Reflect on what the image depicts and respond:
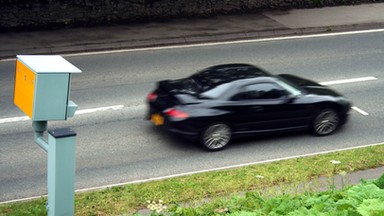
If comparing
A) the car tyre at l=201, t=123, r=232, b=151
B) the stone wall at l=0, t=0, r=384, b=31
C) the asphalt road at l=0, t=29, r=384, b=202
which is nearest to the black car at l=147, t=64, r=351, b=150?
the car tyre at l=201, t=123, r=232, b=151

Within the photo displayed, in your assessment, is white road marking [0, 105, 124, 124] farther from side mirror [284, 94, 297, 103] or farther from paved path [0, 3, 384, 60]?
paved path [0, 3, 384, 60]

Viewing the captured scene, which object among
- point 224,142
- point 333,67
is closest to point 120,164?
point 224,142

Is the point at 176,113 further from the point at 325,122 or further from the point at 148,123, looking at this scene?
the point at 325,122

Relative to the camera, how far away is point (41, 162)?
1197cm

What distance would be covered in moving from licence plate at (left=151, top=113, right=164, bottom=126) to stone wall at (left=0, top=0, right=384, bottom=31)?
8.87m

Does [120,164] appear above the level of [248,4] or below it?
below

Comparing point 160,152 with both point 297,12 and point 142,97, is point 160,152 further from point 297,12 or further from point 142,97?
point 297,12

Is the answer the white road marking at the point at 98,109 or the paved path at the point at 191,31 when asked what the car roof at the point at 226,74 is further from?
the paved path at the point at 191,31

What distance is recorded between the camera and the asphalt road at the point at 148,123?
11.9m

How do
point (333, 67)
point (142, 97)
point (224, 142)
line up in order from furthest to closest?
point (333, 67), point (142, 97), point (224, 142)

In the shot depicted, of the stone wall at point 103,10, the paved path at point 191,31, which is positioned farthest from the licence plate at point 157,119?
the stone wall at point 103,10

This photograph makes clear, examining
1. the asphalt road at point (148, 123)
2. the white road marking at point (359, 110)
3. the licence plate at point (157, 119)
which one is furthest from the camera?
the white road marking at point (359, 110)

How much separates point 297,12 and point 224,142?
12.3 metres

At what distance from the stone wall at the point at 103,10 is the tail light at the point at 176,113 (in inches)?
369
